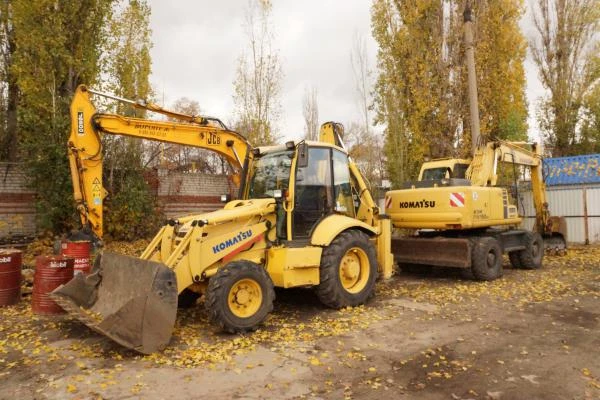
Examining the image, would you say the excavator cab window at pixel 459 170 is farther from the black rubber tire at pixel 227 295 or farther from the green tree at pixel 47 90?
the green tree at pixel 47 90

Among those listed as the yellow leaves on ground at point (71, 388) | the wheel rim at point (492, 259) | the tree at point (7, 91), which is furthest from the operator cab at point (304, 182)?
the tree at point (7, 91)

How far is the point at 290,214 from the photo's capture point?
6691mm

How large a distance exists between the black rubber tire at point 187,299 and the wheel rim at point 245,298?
1.43 meters

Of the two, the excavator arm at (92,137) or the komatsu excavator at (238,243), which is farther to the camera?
the excavator arm at (92,137)

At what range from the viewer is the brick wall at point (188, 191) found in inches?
678

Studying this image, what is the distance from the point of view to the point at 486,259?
918 centimetres

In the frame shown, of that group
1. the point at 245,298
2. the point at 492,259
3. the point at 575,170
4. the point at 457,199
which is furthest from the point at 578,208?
the point at 245,298

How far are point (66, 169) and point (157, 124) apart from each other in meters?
6.70

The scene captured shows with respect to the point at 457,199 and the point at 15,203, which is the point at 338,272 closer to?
the point at 457,199

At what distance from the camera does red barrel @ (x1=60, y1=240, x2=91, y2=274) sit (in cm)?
758

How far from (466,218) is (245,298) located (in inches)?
201

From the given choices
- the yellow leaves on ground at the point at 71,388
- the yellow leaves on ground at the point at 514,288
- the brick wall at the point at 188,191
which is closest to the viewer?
the yellow leaves on ground at the point at 71,388

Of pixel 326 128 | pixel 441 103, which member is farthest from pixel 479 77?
pixel 326 128

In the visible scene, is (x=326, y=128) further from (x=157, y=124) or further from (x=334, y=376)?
(x=334, y=376)
